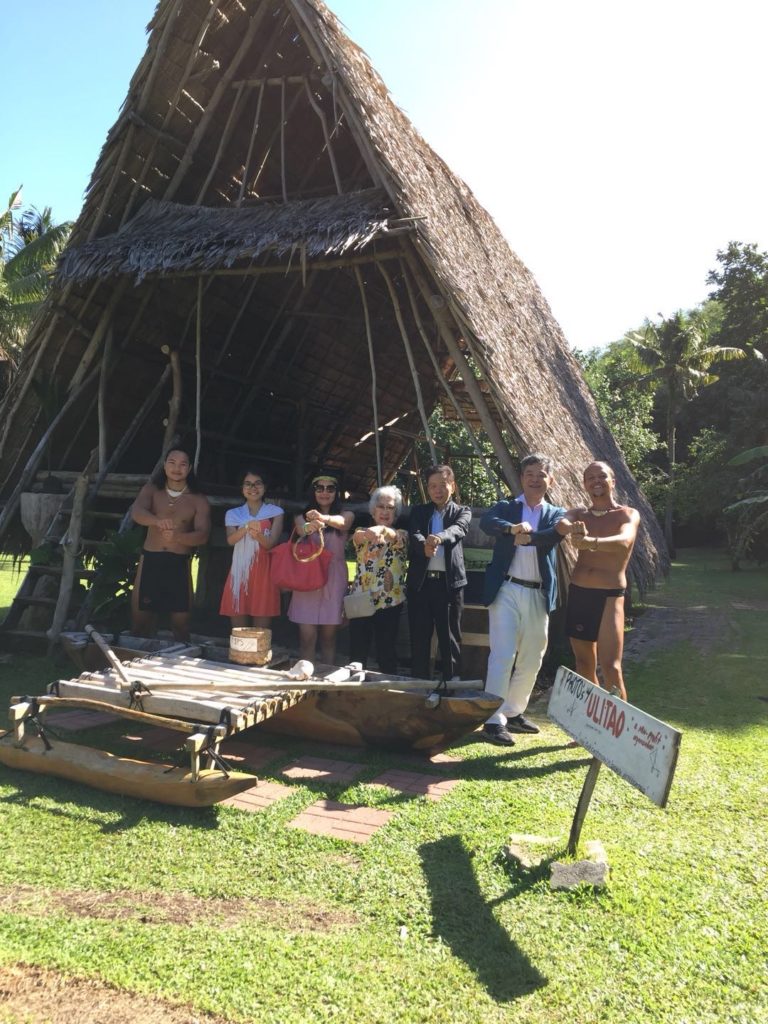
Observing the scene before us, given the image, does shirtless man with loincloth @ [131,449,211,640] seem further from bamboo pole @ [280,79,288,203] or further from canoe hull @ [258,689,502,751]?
bamboo pole @ [280,79,288,203]

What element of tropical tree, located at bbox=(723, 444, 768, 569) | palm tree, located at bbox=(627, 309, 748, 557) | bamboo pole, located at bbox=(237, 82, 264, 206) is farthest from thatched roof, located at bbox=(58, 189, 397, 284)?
palm tree, located at bbox=(627, 309, 748, 557)

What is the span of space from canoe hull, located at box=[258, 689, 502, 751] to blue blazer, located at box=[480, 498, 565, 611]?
794 millimetres

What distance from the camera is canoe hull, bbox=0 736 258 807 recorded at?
3070 mm

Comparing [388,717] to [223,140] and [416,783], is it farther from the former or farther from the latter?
[223,140]

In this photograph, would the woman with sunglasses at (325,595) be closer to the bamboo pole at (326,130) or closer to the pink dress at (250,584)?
the pink dress at (250,584)

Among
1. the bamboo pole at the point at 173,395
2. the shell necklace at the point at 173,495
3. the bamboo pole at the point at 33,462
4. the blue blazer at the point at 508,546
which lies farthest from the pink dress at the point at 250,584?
the bamboo pole at the point at 33,462

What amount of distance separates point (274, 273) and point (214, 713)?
5.13 metres

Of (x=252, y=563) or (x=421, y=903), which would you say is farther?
(x=252, y=563)

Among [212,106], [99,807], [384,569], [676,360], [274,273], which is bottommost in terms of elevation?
[99,807]

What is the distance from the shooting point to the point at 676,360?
24.6 meters

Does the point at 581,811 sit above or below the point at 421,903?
above

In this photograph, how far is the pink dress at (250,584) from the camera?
15.8 ft

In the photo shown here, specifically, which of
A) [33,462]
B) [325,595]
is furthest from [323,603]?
[33,462]

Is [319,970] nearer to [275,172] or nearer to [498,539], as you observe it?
[498,539]
